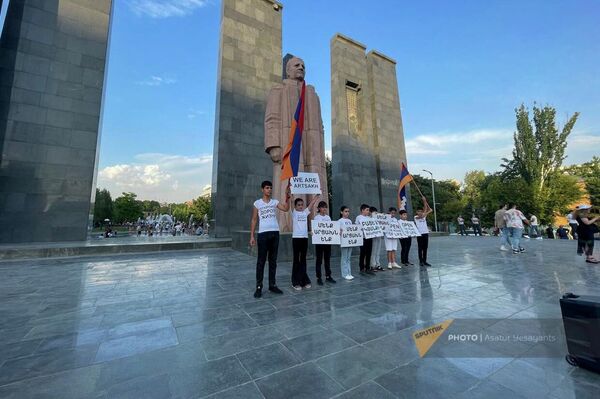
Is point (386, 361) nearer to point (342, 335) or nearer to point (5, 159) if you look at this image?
point (342, 335)

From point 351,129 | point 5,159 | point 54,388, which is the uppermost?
point 351,129

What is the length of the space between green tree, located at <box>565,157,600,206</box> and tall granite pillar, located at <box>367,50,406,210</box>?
28.6 m

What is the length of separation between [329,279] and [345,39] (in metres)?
24.6

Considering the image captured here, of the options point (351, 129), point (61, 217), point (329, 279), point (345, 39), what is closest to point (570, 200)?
point (351, 129)

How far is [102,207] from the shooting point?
181ft

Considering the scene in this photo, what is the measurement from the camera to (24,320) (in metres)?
3.85

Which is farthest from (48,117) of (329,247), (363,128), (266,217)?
(363,128)

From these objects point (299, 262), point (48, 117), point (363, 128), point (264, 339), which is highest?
point (363, 128)

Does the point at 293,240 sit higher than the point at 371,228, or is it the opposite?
the point at 371,228

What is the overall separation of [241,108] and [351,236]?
41.8 ft

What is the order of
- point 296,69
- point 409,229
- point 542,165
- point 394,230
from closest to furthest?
point 394,230 → point 409,229 → point 296,69 → point 542,165

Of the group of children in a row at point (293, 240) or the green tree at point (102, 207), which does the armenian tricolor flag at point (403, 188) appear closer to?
the group of children in a row at point (293, 240)

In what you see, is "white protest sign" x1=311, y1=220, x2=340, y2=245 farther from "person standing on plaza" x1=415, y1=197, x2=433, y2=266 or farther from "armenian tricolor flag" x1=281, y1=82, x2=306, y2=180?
"person standing on plaza" x1=415, y1=197, x2=433, y2=266

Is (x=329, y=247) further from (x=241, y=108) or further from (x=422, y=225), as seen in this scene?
(x=241, y=108)
